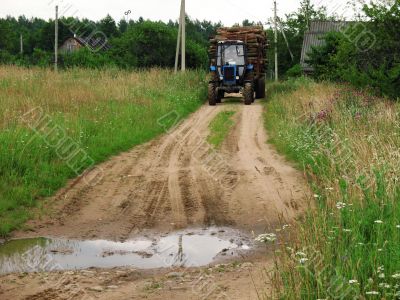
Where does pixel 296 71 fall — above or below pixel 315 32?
below

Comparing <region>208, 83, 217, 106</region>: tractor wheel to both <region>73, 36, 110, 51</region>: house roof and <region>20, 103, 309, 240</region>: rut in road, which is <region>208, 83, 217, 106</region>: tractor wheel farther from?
<region>73, 36, 110, 51</region>: house roof

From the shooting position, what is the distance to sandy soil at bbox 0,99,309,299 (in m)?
5.29

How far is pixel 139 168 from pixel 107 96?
7.84 meters

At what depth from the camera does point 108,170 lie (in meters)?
10.5

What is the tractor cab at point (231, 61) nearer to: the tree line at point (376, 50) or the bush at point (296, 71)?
the tree line at point (376, 50)

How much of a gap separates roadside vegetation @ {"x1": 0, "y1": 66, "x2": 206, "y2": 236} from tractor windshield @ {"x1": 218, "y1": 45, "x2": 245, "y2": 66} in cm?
184

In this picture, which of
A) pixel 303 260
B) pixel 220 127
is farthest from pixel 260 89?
pixel 303 260

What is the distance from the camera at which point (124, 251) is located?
652 cm

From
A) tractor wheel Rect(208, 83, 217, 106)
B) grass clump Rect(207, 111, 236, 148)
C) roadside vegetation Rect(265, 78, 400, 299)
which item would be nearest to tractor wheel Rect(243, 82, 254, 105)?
tractor wheel Rect(208, 83, 217, 106)

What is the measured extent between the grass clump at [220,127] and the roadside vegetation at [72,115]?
4.34ft

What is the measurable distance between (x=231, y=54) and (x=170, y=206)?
51.7 feet

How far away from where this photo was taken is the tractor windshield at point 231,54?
23016mm

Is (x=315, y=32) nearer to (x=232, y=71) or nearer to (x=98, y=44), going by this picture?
(x=232, y=71)

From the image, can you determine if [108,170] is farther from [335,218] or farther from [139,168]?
[335,218]
